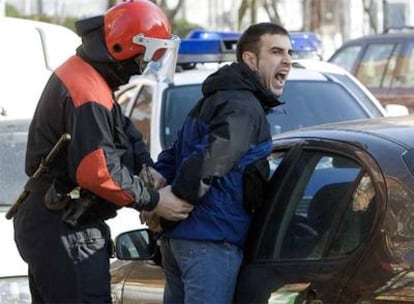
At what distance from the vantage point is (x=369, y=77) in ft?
55.4

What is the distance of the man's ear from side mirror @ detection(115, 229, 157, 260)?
0.77 m

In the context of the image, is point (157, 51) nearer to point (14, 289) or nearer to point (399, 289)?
point (399, 289)

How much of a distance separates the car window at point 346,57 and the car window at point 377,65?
1.25 ft

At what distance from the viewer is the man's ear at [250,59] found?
15.3 feet

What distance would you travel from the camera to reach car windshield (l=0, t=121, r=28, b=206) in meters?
6.80

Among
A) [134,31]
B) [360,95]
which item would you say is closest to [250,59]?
[134,31]

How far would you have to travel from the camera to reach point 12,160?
7.07 metres

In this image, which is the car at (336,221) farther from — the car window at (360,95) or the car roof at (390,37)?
the car roof at (390,37)

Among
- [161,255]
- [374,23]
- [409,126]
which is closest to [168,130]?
[161,255]

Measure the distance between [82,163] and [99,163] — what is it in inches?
2.5

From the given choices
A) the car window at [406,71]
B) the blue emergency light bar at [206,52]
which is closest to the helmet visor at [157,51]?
the blue emergency light bar at [206,52]

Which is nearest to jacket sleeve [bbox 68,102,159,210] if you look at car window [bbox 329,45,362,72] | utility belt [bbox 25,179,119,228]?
utility belt [bbox 25,179,119,228]

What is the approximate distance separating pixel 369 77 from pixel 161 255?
12.4m

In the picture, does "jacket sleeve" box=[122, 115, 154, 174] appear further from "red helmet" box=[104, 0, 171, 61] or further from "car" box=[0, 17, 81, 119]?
"car" box=[0, 17, 81, 119]
